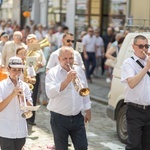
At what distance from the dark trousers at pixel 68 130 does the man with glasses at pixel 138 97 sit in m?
0.69

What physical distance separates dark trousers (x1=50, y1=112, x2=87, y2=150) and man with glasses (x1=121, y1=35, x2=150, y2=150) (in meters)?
0.69

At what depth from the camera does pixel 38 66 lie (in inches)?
367

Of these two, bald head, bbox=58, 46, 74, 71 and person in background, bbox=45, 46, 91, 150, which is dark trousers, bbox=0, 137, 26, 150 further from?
bald head, bbox=58, 46, 74, 71

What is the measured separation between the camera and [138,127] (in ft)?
20.0

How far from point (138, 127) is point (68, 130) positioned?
0.92 metres

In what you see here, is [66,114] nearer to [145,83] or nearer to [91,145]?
[145,83]

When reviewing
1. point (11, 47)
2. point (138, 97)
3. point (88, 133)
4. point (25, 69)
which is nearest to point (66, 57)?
point (138, 97)

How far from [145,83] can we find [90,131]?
3634 millimetres

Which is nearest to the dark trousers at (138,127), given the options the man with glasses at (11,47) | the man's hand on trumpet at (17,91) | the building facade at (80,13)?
the man's hand on trumpet at (17,91)

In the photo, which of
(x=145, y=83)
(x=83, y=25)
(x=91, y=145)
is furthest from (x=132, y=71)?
(x=83, y=25)

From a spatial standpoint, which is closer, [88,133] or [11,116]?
[11,116]

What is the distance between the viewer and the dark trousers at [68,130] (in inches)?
229

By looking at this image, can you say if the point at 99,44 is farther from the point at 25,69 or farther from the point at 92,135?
the point at 25,69

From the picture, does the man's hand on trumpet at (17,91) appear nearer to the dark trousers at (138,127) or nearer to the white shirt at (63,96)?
the white shirt at (63,96)
